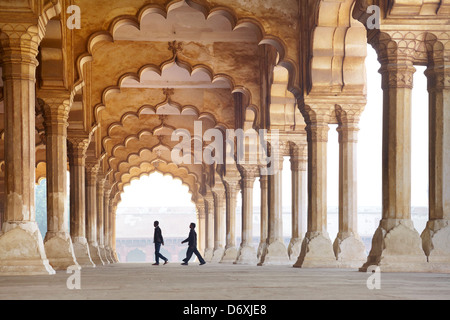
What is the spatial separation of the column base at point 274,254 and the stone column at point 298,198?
212mm

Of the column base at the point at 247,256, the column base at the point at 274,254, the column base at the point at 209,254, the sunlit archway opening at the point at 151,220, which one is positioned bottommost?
the sunlit archway opening at the point at 151,220

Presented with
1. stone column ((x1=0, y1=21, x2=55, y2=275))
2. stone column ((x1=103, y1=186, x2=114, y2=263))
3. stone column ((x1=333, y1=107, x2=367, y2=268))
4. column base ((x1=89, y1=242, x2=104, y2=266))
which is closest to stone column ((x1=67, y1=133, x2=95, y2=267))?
column base ((x1=89, y1=242, x2=104, y2=266))

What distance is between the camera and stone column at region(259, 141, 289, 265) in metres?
18.0

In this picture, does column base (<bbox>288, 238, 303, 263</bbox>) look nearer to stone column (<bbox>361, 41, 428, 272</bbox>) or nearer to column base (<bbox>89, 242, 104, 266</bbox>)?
column base (<bbox>89, 242, 104, 266</bbox>)

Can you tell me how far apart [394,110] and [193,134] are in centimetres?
1648

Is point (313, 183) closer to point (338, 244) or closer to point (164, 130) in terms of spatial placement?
point (338, 244)

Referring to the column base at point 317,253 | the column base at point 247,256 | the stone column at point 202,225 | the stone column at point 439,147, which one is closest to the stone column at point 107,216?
the column base at point 247,256

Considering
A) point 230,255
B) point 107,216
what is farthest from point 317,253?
point 107,216

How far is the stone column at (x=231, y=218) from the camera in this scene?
25375 mm

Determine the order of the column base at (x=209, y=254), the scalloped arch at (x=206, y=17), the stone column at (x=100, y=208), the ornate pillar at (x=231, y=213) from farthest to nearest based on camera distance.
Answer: the column base at (x=209, y=254)
the ornate pillar at (x=231, y=213)
the stone column at (x=100, y=208)
the scalloped arch at (x=206, y=17)

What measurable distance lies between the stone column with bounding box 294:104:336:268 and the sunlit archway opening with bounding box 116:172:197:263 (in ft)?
177

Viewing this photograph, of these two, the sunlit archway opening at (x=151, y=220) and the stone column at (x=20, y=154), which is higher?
the stone column at (x=20, y=154)

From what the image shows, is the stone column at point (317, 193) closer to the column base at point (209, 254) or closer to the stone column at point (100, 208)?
the stone column at point (100, 208)
